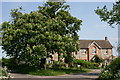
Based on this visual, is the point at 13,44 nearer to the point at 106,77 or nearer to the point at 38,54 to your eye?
the point at 38,54

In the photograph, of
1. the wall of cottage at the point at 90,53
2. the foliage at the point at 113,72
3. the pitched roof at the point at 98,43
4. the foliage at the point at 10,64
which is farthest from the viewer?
the pitched roof at the point at 98,43

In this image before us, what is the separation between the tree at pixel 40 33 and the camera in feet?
94.1

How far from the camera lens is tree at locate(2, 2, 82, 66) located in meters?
28.7

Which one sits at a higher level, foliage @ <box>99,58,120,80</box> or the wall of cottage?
the wall of cottage

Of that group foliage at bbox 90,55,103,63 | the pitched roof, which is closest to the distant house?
the pitched roof

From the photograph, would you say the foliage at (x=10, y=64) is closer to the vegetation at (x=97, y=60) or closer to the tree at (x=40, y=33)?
the tree at (x=40, y=33)

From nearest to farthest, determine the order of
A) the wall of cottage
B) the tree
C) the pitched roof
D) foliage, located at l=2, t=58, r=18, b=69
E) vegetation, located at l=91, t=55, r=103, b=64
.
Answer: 1. the tree
2. foliage, located at l=2, t=58, r=18, b=69
3. vegetation, located at l=91, t=55, r=103, b=64
4. the wall of cottage
5. the pitched roof

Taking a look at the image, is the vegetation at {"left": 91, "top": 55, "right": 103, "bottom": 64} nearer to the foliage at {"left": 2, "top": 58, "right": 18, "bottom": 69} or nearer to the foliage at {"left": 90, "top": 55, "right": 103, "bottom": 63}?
the foliage at {"left": 90, "top": 55, "right": 103, "bottom": 63}

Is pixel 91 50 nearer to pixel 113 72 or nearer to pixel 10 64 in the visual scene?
pixel 10 64

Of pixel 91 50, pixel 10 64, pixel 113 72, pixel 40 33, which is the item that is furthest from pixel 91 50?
pixel 113 72

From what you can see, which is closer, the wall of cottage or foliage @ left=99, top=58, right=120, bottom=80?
foliage @ left=99, top=58, right=120, bottom=80

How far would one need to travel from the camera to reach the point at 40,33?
29000 mm

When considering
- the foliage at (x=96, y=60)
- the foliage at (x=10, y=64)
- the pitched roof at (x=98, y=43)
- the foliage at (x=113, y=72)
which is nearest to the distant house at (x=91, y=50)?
the pitched roof at (x=98, y=43)

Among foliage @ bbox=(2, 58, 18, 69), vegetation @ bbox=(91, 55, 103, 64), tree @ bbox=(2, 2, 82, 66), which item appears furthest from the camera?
vegetation @ bbox=(91, 55, 103, 64)
